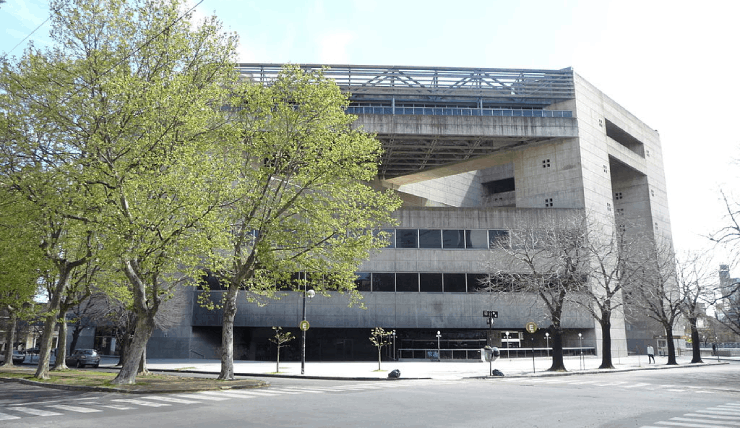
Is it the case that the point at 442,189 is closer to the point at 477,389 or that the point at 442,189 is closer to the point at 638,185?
the point at 638,185

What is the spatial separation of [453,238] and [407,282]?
19.4 ft

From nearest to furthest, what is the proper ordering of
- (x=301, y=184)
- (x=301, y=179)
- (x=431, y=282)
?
(x=301, y=179) → (x=301, y=184) → (x=431, y=282)

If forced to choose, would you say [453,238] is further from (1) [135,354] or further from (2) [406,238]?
(1) [135,354]

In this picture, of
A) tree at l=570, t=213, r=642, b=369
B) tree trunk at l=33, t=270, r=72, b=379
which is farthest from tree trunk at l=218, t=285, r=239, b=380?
tree at l=570, t=213, r=642, b=369

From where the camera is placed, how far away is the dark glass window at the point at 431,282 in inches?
1804

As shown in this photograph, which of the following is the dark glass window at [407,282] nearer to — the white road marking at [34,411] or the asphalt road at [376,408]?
the asphalt road at [376,408]

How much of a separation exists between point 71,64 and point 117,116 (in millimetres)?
2459

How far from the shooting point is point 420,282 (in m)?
45.9

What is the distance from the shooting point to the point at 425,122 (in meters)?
48.8

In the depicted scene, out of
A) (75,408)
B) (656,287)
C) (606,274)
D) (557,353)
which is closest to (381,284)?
(557,353)

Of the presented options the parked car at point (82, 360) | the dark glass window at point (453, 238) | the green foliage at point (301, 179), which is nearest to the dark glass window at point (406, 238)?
the dark glass window at point (453, 238)

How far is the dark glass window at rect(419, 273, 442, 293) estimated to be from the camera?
4581 cm

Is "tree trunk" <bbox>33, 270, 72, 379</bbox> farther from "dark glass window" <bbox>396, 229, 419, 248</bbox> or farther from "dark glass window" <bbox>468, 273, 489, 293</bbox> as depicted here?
"dark glass window" <bbox>468, 273, 489, 293</bbox>

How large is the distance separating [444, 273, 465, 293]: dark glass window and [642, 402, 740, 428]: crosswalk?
105 feet
